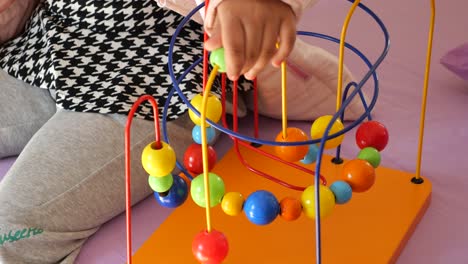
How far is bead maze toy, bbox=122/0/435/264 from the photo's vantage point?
2.23 ft

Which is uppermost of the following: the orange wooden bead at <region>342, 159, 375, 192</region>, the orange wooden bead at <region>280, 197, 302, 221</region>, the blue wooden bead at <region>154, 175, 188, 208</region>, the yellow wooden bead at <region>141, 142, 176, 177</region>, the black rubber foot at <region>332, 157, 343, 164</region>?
the yellow wooden bead at <region>141, 142, 176, 177</region>

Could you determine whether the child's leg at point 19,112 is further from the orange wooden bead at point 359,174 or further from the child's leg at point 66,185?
the orange wooden bead at point 359,174

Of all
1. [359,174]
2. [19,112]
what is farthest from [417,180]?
[19,112]

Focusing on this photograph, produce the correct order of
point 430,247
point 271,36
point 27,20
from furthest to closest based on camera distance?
point 27,20 → point 430,247 → point 271,36

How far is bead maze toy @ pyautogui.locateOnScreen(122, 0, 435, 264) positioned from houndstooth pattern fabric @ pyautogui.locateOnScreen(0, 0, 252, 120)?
128mm

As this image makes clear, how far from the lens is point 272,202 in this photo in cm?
68

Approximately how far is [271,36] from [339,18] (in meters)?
0.85

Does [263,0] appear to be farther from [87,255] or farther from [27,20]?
[27,20]

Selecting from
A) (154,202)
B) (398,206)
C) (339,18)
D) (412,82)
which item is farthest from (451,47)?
(154,202)

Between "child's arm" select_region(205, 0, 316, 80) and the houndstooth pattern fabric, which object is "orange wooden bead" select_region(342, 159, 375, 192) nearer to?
"child's arm" select_region(205, 0, 316, 80)

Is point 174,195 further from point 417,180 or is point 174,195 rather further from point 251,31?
point 417,180

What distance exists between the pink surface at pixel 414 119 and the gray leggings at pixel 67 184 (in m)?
0.04

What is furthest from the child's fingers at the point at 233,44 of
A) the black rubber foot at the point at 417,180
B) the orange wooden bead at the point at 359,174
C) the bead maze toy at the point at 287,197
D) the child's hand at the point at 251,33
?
the black rubber foot at the point at 417,180

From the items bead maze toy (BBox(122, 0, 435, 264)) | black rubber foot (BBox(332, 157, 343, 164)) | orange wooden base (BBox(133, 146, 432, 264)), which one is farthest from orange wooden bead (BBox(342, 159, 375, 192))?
black rubber foot (BBox(332, 157, 343, 164))
